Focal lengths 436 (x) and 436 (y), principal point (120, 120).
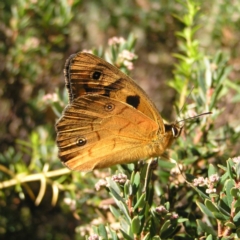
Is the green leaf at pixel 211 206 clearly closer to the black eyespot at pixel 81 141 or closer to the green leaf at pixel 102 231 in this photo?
the green leaf at pixel 102 231

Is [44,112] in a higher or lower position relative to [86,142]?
lower

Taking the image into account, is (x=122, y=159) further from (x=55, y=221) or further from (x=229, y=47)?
(x=229, y=47)

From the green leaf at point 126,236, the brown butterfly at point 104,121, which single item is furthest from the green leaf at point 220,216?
the brown butterfly at point 104,121

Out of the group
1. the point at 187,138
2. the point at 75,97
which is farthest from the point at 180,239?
the point at 75,97

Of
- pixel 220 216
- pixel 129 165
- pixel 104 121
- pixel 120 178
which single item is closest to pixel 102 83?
pixel 104 121

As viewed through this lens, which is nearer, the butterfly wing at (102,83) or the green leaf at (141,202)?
the green leaf at (141,202)
